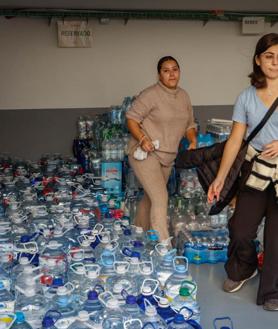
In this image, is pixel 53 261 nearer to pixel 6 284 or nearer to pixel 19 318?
pixel 6 284

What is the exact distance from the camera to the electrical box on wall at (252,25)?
21.3 ft

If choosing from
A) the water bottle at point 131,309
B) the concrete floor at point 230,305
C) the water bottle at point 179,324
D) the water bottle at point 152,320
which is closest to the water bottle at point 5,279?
the water bottle at point 131,309

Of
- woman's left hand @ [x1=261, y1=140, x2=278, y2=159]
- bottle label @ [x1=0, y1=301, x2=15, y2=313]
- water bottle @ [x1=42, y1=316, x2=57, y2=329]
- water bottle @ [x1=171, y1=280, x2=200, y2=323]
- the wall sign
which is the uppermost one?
the wall sign

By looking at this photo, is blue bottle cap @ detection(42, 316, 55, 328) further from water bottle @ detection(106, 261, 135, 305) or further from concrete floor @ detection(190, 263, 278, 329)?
concrete floor @ detection(190, 263, 278, 329)

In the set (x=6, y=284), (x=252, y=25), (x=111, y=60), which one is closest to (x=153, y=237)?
(x=6, y=284)

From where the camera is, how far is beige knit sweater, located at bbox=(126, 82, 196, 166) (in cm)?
378

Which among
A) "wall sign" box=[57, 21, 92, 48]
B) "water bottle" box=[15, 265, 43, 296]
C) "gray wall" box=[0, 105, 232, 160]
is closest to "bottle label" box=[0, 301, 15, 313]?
"water bottle" box=[15, 265, 43, 296]

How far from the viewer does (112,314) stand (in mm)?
2127

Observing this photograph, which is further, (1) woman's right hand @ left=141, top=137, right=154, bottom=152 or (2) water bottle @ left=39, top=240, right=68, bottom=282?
(1) woman's right hand @ left=141, top=137, right=154, bottom=152

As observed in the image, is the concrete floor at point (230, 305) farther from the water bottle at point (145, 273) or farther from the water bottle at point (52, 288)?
the water bottle at point (52, 288)

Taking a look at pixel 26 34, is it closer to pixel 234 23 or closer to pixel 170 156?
pixel 234 23

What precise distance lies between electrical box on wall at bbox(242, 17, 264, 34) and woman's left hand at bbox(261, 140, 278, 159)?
161 inches

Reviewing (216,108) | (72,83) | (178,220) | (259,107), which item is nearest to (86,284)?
(259,107)

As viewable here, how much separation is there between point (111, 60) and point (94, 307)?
4569 millimetres
